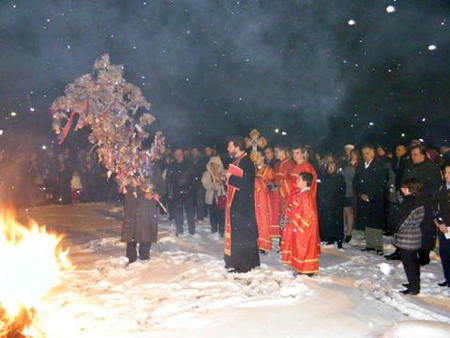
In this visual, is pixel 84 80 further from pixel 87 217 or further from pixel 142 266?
pixel 87 217

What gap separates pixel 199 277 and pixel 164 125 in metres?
16.7

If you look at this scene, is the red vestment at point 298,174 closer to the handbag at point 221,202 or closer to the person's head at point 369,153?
the person's head at point 369,153

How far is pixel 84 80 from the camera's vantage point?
21.9 ft

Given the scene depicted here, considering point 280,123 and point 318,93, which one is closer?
point 318,93

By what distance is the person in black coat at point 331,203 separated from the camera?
29.7 feet

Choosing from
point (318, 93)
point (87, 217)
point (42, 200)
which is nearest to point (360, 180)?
point (87, 217)

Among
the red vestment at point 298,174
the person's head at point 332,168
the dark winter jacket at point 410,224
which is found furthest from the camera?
the person's head at point 332,168

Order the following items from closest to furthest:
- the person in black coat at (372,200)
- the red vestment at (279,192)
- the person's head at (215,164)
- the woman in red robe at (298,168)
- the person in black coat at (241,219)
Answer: the person in black coat at (241,219), the woman in red robe at (298,168), the red vestment at (279,192), the person in black coat at (372,200), the person's head at (215,164)

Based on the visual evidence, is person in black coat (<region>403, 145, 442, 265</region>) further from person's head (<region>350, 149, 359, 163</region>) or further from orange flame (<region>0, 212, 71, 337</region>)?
orange flame (<region>0, 212, 71, 337</region>)

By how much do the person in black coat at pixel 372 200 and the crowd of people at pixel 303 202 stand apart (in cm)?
2

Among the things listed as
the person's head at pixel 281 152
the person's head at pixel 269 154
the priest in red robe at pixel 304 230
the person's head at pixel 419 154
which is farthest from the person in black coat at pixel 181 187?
the person's head at pixel 419 154

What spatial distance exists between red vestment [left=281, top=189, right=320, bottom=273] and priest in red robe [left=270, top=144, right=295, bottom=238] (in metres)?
1.10

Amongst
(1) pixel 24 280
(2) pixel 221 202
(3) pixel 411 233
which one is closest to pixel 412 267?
(3) pixel 411 233

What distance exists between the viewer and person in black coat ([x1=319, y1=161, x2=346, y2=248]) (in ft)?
29.7
